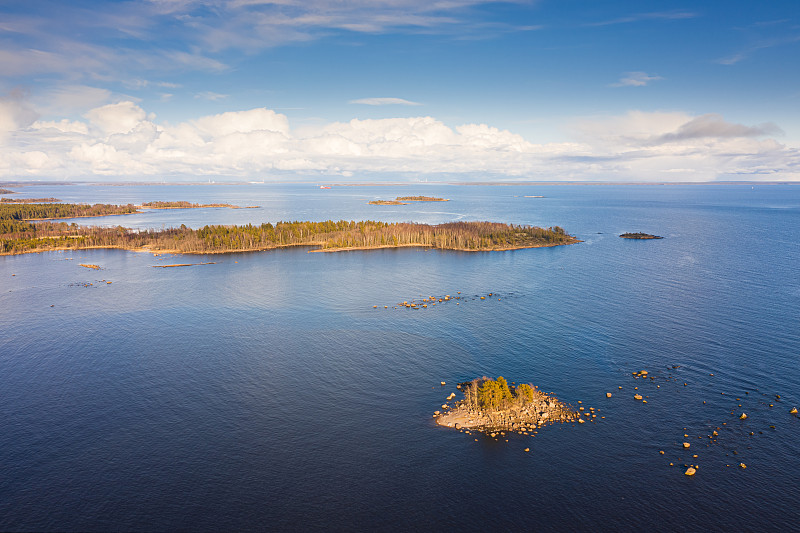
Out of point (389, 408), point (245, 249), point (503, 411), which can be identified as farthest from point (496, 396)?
point (245, 249)

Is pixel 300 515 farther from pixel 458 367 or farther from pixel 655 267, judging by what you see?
pixel 655 267

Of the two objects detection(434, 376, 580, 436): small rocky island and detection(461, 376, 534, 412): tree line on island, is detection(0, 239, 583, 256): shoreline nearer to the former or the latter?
detection(461, 376, 534, 412): tree line on island

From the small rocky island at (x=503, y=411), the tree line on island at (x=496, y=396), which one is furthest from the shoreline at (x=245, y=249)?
the small rocky island at (x=503, y=411)

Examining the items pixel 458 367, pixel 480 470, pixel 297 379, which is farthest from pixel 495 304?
pixel 480 470

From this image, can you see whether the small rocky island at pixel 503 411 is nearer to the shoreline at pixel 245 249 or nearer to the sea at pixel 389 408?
the sea at pixel 389 408

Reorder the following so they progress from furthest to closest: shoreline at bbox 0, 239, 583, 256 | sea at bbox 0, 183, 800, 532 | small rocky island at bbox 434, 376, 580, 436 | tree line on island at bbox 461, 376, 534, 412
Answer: shoreline at bbox 0, 239, 583, 256, tree line on island at bbox 461, 376, 534, 412, small rocky island at bbox 434, 376, 580, 436, sea at bbox 0, 183, 800, 532

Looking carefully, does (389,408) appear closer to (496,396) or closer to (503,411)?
(496,396)

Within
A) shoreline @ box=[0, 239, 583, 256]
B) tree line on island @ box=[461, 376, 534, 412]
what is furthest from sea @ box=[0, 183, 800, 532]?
shoreline @ box=[0, 239, 583, 256]
